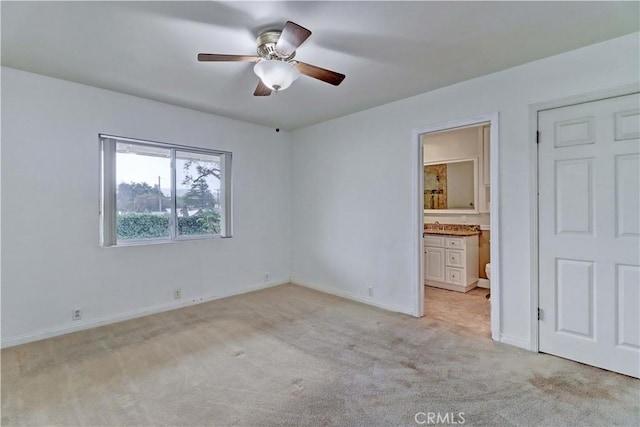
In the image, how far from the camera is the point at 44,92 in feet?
9.43

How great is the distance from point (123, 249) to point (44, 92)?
5.58ft

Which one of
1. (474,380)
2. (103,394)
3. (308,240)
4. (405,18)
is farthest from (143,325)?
(405,18)

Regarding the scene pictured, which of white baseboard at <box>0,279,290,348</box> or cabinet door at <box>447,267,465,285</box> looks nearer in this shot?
white baseboard at <box>0,279,290,348</box>

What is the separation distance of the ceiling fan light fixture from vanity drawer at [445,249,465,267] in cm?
358

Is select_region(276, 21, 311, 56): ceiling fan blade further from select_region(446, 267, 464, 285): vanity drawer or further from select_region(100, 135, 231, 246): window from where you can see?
select_region(446, 267, 464, 285): vanity drawer

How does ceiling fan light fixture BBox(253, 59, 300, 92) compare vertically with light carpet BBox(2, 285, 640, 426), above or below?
above

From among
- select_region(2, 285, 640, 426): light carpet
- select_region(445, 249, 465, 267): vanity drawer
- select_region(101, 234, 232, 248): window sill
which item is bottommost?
select_region(2, 285, 640, 426): light carpet

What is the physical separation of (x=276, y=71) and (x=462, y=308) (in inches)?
136

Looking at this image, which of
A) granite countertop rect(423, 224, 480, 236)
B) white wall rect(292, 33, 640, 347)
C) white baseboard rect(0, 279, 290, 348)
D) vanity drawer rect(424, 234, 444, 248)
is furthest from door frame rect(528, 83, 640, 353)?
white baseboard rect(0, 279, 290, 348)

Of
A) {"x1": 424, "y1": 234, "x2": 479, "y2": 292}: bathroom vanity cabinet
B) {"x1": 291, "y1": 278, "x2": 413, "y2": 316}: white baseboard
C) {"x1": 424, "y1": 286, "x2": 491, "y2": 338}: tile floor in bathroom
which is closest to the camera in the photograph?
{"x1": 424, "y1": 286, "x2": 491, "y2": 338}: tile floor in bathroom

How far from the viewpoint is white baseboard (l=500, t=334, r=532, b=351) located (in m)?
2.62

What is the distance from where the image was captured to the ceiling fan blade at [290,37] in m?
1.74

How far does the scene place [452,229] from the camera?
4.91 metres

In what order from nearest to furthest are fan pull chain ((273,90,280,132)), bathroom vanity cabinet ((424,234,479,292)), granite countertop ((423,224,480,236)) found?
fan pull chain ((273,90,280,132)) < bathroom vanity cabinet ((424,234,479,292)) < granite countertop ((423,224,480,236))
